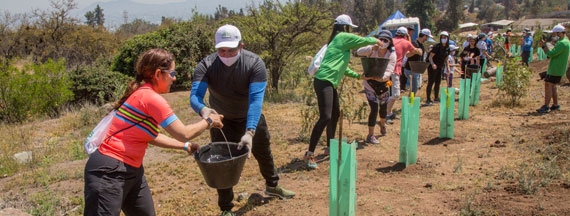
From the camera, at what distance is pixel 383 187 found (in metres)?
4.25

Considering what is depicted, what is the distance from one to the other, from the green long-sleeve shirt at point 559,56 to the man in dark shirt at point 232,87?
246 inches

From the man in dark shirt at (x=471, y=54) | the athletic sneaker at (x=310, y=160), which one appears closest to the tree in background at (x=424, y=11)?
the man in dark shirt at (x=471, y=54)

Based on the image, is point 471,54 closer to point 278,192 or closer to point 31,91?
point 278,192

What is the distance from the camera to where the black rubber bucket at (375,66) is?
209 inches

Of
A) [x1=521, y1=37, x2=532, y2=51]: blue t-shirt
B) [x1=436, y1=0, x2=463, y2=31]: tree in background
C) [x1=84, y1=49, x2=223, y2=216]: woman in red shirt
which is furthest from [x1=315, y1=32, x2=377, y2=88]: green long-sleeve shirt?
[x1=436, y1=0, x2=463, y2=31]: tree in background

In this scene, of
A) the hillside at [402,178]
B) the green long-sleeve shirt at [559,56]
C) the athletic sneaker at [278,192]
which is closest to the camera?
the hillside at [402,178]

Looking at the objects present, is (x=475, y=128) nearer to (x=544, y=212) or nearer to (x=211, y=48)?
(x=544, y=212)

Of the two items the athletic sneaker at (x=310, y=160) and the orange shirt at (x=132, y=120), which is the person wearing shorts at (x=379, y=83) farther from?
the orange shirt at (x=132, y=120)

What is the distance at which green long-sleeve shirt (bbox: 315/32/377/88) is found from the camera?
15.4 feet

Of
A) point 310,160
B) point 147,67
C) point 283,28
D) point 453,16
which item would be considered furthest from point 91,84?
point 453,16

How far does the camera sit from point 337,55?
4750mm

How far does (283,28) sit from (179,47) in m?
5.54

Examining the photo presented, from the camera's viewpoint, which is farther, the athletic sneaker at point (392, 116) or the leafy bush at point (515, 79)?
the leafy bush at point (515, 79)

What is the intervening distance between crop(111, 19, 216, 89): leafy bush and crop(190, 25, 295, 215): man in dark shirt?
1109 cm
